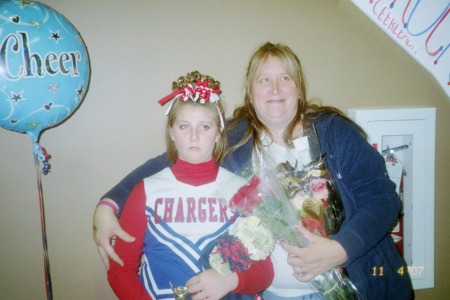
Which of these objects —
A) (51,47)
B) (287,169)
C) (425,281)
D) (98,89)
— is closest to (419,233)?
(425,281)

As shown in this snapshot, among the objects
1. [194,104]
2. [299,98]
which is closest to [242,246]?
[194,104]

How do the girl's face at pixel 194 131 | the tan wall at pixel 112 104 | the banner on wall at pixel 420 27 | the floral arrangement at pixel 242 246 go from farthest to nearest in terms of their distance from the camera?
the banner on wall at pixel 420 27, the tan wall at pixel 112 104, the girl's face at pixel 194 131, the floral arrangement at pixel 242 246

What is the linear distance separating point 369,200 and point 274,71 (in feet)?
2.45

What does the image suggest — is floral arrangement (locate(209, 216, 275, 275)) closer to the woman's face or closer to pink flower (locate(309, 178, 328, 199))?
pink flower (locate(309, 178, 328, 199))

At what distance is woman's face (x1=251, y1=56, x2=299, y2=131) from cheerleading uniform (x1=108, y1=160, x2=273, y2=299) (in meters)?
0.38

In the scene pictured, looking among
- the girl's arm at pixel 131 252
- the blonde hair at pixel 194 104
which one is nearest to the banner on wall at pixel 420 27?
the blonde hair at pixel 194 104

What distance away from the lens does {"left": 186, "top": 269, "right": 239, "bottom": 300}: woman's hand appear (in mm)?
1072

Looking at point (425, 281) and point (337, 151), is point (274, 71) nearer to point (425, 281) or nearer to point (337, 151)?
point (337, 151)

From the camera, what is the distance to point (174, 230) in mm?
1219

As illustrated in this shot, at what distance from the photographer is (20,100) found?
1.14m

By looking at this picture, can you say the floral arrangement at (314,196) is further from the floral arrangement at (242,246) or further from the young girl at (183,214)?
the young girl at (183,214)

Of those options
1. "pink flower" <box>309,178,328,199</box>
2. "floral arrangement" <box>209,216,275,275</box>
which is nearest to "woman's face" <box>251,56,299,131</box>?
"pink flower" <box>309,178,328,199</box>

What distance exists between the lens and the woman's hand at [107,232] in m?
1.20

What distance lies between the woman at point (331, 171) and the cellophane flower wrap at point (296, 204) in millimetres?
69
